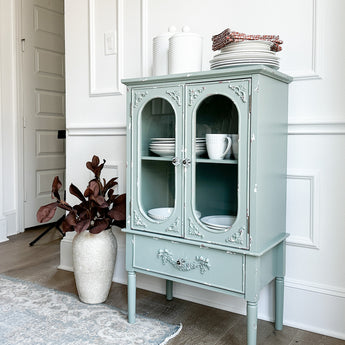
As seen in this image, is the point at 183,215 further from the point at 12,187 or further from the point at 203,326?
the point at 12,187

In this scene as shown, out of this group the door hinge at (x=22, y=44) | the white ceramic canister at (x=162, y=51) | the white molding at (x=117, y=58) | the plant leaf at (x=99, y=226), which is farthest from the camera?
the door hinge at (x=22, y=44)

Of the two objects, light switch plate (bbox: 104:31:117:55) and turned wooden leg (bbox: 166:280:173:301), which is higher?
light switch plate (bbox: 104:31:117:55)

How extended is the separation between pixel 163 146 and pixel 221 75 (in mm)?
404

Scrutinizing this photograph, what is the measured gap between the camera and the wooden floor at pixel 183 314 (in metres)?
1.74

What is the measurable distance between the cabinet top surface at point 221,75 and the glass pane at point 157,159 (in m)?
0.09

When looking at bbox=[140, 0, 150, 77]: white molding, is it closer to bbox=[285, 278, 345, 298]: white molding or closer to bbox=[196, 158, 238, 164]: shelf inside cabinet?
bbox=[196, 158, 238, 164]: shelf inside cabinet

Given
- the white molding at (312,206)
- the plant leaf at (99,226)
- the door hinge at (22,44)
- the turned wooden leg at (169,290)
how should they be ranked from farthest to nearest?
the door hinge at (22,44), the turned wooden leg at (169,290), the plant leaf at (99,226), the white molding at (312,206)

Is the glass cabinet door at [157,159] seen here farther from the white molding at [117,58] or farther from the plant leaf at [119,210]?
the white molding at [117,58]

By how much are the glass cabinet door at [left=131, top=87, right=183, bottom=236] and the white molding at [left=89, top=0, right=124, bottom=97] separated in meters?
0.62

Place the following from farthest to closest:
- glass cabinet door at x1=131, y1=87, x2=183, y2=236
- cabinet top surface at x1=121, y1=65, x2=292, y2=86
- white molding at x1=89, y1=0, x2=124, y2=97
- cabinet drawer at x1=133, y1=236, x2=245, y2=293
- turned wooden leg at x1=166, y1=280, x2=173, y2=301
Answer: white molding at x1=89, y1=0, x2=124, y2=97, turned wooden leg at x1=166, y1=280, x2=173, y2=301, glass cabinet door at x1=131, y1=87, x2=183, y2=236, cabinet drawer at x1=133, y1=236, x2=245, y2=293, cabinet top surface at x1=121, y1=65, x2=292, y2=86

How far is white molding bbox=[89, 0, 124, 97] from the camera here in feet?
7.63

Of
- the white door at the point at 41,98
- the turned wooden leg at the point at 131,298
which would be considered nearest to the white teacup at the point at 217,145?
the turned wooden leg at the point at 131,298

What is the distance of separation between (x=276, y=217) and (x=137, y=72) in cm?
116

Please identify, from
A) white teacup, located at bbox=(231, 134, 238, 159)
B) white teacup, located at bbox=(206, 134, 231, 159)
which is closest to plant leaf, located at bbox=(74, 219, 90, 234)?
white teacup, located at bbox=(206, 134, 231, 159)
